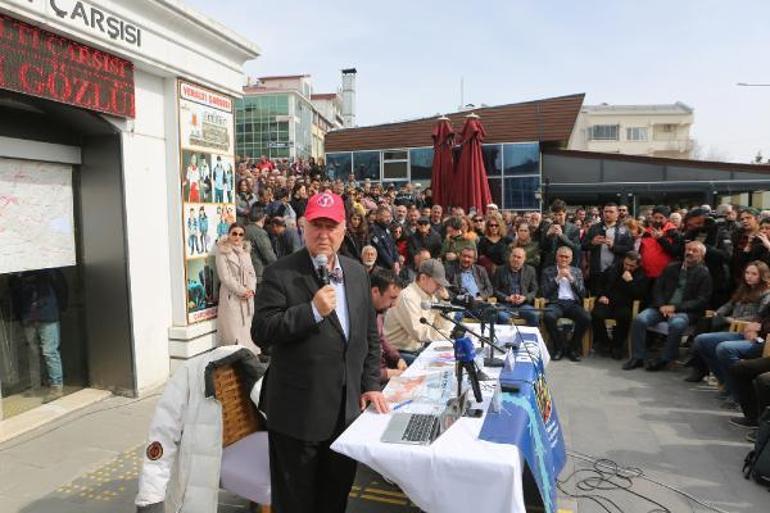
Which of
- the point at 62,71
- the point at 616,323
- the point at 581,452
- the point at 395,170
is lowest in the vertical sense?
the point at 581,452

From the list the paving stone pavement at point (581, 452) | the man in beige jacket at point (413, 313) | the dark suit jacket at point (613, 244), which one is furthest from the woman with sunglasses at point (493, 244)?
the man in beige jacket at point (413, 313)

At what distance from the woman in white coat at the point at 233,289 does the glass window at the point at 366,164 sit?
1346 cm

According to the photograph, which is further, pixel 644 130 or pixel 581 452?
pixel 644 130

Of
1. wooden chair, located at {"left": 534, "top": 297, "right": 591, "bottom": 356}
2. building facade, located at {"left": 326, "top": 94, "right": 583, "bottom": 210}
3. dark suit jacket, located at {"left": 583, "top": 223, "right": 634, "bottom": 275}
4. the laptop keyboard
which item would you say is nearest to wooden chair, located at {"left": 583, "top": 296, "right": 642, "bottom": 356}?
wooden chair, located at {"left": 534, "top": 297, "right": 591, "bottom": 356}

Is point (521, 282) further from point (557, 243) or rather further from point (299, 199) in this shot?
point (299, 199)

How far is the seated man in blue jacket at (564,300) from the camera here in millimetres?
7242

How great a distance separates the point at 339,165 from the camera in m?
20.2

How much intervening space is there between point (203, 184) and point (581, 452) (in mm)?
4637

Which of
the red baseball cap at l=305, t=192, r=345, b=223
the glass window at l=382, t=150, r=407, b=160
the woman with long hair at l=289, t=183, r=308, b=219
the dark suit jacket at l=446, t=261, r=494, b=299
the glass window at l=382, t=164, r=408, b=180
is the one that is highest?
the glass window at l=382, t=150, r=407, b=160

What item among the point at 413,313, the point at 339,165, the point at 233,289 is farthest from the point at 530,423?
the point at 339,165

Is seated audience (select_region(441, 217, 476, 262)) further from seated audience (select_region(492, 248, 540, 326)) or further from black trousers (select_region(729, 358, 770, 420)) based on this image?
black trousers (select_region(729, 358, 770, 420))

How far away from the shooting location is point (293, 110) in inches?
1983

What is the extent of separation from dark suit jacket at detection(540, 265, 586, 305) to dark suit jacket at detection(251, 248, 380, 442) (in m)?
5.64

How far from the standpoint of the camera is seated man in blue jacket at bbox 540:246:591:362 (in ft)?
23.8
